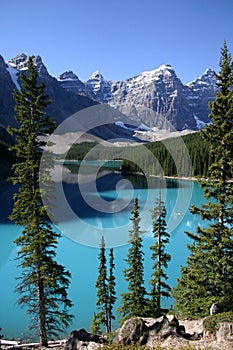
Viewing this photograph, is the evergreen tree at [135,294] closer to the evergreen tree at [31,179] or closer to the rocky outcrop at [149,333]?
the evergreen tree at [31,179]

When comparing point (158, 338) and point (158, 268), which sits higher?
point (158, 268)

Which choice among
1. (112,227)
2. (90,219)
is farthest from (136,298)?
(90,219)

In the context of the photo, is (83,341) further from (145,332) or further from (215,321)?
(215,321)

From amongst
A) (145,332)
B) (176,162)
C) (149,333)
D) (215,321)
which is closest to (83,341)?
(145,332)

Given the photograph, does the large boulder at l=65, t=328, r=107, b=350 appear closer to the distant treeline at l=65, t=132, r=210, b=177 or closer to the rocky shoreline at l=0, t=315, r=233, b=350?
the rocky shoreline at l=0, t=315, r=233, b=350

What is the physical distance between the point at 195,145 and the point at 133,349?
4593 inches

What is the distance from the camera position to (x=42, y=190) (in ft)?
44.6

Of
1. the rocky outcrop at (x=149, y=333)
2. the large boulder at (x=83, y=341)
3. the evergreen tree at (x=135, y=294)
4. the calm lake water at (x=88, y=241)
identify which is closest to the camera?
the rocky outcrop at (x=149, y=333)

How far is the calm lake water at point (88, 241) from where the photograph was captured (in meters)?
23.8

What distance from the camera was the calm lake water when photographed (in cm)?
2380

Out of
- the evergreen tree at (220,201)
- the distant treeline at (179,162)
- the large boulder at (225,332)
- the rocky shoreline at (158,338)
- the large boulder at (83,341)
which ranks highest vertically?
the distant treeline at (179,162)

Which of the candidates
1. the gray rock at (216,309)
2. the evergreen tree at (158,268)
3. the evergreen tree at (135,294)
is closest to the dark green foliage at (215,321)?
the gray rock at (216,309)

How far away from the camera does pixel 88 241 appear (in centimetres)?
4044

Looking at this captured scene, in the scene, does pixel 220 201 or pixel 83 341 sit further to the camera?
pixel 220 201
